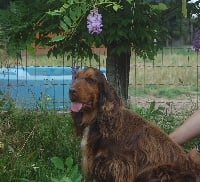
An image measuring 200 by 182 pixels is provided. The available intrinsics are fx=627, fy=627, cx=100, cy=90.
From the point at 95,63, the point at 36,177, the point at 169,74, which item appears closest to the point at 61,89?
the point at 95,63

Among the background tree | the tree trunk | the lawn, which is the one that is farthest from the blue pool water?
the background tree

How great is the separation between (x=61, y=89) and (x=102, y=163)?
4.95 meters

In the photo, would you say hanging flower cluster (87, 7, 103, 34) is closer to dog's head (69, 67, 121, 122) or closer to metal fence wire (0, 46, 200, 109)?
dog's head (69, 67, 121, 122)

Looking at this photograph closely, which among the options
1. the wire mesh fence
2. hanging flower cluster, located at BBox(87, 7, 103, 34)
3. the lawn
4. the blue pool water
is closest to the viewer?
hanging flower cluster, located at BBox(87, 7, 103, 34)

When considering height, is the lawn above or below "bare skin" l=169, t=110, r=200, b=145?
below

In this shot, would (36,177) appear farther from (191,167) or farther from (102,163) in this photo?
(191,167)

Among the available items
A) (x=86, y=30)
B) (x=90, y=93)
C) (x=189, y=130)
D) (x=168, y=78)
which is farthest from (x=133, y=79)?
(x=90, y=93)

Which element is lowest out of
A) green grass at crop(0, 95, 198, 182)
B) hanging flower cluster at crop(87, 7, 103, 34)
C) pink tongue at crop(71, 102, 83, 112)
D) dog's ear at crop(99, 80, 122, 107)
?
green grass at crop(0, 95, 198, 182)

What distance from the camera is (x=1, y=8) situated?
6.91 meters

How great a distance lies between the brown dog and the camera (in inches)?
179

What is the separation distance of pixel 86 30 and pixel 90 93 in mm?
1944

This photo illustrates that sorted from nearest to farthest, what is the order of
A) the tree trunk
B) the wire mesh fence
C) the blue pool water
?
the blue pool water < the tree trunk < the wire mesh fence

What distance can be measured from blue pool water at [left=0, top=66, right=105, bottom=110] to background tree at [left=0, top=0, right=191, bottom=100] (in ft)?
2.24

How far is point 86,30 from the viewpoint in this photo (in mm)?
6391
